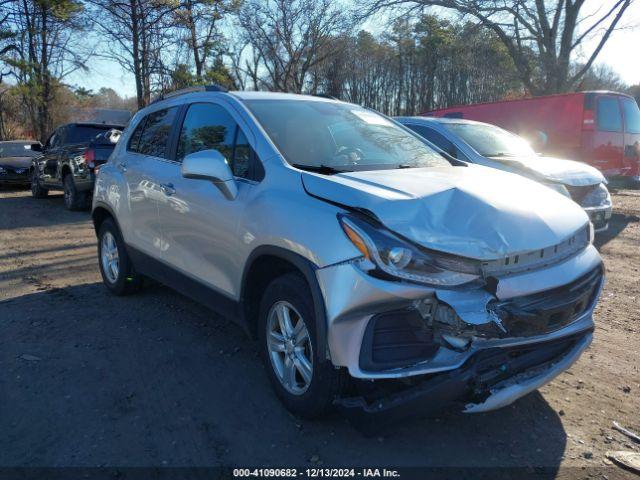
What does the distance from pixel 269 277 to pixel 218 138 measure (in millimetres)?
1211

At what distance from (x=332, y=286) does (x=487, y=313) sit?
2.36 ft

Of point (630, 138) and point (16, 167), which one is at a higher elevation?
point (630, 138)

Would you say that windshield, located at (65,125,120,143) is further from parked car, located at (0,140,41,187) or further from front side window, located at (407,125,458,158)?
front side window, located at (407,125,458,158)

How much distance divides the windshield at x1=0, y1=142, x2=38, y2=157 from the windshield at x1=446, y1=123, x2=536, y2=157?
552 inches

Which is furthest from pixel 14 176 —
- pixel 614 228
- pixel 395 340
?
pixel 395 340

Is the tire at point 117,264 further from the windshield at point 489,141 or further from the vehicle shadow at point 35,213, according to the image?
the vehicle shadow at point 35,213

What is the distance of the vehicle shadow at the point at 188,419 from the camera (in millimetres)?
2723

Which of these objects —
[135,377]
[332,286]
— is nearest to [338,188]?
[332,286]

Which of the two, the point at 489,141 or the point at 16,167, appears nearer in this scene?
the point at 489,141

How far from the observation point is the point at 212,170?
3289 millimetres

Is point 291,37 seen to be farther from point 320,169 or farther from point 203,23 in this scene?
point 320,169

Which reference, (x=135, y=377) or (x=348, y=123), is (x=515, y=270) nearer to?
(x=348, y=123)

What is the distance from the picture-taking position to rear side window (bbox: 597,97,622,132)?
10.6 meters

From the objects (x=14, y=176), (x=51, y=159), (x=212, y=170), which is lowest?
(x=14, y=176)
